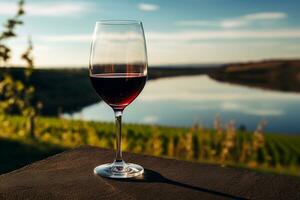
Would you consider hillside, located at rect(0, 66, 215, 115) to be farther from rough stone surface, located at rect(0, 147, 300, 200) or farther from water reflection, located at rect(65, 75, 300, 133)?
rough stone surface, located at rect(0, 147, 300, 200)

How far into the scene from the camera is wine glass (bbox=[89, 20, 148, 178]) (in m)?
1.65

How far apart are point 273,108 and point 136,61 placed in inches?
4461

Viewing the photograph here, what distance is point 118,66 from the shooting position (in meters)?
1.66

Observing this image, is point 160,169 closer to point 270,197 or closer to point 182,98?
point 270,197

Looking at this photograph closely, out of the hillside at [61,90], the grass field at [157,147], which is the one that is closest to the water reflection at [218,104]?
the hillside at [61,90]

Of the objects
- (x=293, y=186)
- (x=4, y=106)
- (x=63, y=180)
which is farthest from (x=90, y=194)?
(x=4, y=106)

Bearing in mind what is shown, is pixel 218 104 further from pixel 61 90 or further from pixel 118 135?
pixel 118 135

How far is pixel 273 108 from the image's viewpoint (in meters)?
111

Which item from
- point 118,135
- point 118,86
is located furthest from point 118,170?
point 118,86

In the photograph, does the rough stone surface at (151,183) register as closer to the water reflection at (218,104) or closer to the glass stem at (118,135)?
the glass stem at (118,135)

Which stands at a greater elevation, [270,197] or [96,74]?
[96,74]

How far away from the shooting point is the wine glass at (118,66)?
1651 millimetres

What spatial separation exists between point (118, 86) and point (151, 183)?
0.39 metres

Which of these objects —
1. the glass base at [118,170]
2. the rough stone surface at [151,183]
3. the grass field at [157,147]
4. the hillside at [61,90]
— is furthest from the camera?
the hillside at [61,90]
